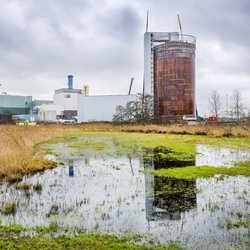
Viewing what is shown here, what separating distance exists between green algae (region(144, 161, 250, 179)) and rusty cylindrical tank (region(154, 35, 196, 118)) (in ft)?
184

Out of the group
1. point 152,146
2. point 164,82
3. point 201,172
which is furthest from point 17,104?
point 201,172

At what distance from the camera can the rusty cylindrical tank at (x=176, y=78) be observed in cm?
6788

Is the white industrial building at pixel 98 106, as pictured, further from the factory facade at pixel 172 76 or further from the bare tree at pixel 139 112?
the bare tree at pixel 139 112

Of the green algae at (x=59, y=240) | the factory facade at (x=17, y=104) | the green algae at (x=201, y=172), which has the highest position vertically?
the factory facade at (x=17, y=104)

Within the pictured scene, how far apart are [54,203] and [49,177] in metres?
3.05

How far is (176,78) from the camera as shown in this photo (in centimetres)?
6844

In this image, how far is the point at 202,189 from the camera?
26.8 ft

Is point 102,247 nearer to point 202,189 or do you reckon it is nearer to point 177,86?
point 202,189

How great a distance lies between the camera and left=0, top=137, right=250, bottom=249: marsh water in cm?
520

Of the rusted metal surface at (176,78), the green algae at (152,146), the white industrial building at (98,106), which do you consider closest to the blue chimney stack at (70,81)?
the white industrial building at (98,106)

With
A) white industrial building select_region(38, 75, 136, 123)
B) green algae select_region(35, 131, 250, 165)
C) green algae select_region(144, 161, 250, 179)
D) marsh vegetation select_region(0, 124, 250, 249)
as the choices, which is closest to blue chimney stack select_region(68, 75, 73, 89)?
white industrial building select_region(38, 75, 136, 123)

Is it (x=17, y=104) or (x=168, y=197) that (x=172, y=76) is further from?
(x=168, y=197)

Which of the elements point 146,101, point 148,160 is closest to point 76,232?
point 148,160

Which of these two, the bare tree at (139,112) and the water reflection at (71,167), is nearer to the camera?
the water reflection at (71,167)
